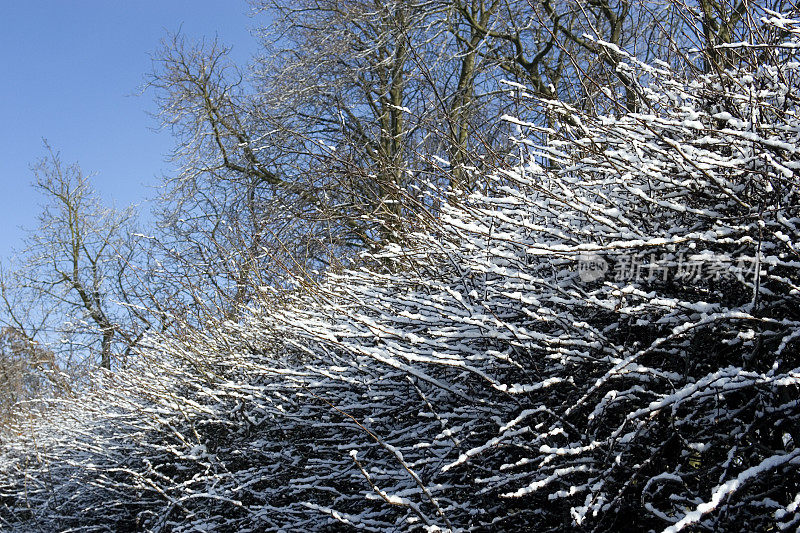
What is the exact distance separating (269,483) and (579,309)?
246 cm

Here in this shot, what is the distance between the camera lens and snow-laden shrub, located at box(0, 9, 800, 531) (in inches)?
76.6

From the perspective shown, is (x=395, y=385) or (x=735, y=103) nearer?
(x=735, y=103)

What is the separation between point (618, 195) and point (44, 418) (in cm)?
866

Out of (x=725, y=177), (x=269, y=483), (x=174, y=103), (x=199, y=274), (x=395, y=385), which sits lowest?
(x=269, y=483)

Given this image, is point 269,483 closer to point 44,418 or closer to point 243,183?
point 44,418

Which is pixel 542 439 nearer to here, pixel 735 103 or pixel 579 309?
pixel 579 309

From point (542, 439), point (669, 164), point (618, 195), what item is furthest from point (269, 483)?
point (669, 164)

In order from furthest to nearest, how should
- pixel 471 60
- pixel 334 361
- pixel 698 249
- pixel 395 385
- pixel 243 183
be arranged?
1. pixel 243 183
2. pixel 471 60
3. pixel 334 361
4. pixel 395 385
5. pixel 698 249

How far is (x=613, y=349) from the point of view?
87.7 inches

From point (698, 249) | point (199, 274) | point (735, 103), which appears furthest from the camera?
point (199, 274)

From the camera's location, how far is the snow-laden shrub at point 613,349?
76.6 inches

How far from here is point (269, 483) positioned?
4043mm

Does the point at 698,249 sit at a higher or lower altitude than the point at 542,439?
higher

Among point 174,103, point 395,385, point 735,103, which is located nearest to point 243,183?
point 174,103
